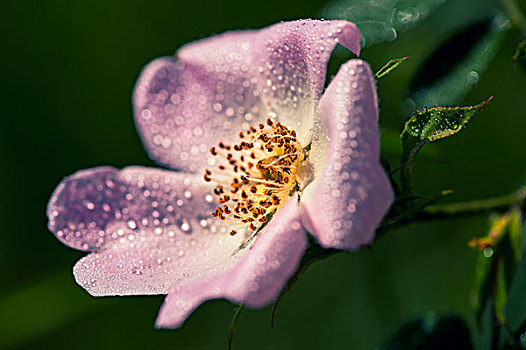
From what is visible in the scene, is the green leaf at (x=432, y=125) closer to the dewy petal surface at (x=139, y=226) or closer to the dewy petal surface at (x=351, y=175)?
the dewy petal surface at (x=351, y=175)

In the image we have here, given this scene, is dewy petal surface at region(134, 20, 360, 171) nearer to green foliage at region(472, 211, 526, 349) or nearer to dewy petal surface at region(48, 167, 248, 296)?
dewy petal surface at region(48, 167, 248, 296)

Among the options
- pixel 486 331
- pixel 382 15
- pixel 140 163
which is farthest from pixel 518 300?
pixel 140 163

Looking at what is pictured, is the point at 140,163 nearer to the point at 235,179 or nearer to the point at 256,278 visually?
the point at 235,179

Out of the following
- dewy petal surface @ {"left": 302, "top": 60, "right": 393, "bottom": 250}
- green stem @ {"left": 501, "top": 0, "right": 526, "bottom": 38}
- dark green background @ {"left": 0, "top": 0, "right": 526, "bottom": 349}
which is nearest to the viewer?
dewy petal surface @ {"left": 302, "top": 60, "right": 393, "bottom": 250}

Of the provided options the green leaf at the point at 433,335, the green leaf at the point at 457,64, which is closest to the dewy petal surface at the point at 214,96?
the green leaf at the point at 457,64

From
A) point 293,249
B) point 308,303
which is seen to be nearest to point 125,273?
point 293,249

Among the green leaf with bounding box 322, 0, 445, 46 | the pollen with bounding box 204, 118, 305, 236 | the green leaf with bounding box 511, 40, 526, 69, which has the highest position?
the green leaf with bounding box 322, 0, 445, 46

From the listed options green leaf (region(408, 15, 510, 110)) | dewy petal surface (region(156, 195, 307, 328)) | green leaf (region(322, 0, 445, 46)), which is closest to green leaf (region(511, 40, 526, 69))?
green leaf (region(408, 15, 510, 110))
